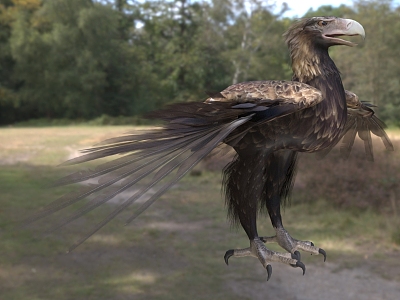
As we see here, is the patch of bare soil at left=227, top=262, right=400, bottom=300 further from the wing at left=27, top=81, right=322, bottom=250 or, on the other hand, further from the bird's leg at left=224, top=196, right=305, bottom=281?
the wing at left=27, top=81, right=322, bottom=250

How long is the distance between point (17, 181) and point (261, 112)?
9.11m

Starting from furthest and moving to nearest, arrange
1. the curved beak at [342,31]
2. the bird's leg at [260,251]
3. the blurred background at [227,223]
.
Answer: the blurred background at [227,223] < the bird's leg at [260,251] < the curved beak at [342,31]

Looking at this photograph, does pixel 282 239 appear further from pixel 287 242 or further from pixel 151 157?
pixel 151 157

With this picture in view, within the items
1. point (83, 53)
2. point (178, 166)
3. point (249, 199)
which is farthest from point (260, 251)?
point (83, 53)

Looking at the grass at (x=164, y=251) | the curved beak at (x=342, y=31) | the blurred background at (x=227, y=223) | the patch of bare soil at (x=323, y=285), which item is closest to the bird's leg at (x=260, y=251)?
A: the blurred background at (x=227, y=223)

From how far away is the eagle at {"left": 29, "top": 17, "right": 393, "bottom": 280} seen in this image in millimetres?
663

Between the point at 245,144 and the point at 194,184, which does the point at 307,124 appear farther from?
the point at 194,184

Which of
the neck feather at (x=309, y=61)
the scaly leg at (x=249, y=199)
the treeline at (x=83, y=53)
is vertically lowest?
the scaly leg at (x=249, y=199)

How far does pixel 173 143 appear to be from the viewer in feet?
2.36

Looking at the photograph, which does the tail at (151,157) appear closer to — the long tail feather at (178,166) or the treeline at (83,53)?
the long tail feather at (178,166)

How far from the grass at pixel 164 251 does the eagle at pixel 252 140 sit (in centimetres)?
270

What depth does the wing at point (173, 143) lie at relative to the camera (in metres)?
0.64

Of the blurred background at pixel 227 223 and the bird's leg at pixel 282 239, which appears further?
the blurred background at pixel 227 223

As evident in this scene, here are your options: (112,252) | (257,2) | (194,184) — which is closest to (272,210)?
(257,2)
